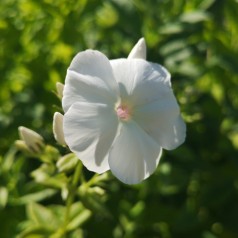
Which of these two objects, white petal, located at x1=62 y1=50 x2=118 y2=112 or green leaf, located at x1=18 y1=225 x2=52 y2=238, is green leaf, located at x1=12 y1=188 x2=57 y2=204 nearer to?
green leaf, located at x1=18 y1=225 x2=52 y2=238

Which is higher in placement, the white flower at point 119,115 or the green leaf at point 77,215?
the white flower at point 119,115

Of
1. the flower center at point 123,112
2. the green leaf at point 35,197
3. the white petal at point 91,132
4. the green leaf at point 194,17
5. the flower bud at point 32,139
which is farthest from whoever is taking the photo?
the green leaf at point 194,17

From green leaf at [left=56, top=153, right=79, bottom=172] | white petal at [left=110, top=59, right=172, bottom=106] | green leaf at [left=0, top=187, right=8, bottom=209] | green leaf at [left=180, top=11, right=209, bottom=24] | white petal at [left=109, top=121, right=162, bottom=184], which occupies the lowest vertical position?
green leaf at [left=0, top=187, right=8, bottom=209]

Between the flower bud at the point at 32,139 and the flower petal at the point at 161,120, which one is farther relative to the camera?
the flower bud at the point at 32,139

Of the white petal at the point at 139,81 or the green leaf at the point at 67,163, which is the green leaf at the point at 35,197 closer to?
the green leaf at the point at 67,163

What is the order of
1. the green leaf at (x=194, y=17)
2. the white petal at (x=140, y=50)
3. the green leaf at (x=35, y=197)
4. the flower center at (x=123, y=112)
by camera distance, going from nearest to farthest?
the flower center at (x=123, y=112) → the white petal at (x=140, y=50) → the green leaf at (x=35, y=197) → the green leaf at (x=194, y=17)

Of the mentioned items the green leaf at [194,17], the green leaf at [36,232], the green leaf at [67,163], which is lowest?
the green leaf at [36,232]

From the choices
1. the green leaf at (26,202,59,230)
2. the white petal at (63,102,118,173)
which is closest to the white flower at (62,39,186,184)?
the white petal at (63,102,118,173)

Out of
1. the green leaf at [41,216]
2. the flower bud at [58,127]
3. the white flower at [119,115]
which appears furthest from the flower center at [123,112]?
the green leaf at [41,216]

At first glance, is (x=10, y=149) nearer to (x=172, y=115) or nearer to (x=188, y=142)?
(x=188, y=142)
